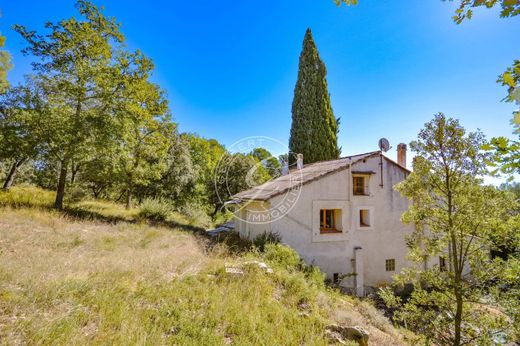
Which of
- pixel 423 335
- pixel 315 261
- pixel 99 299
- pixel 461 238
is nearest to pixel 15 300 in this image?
pixel 99 299

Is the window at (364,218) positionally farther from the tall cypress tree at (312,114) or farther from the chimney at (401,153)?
the tall cypress tree at (312,114)

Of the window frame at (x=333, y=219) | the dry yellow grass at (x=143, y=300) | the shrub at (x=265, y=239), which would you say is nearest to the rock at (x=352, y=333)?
the dry yellow grass at (x=143, y=300)

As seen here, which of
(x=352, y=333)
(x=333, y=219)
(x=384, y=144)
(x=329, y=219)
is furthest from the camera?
(x=384, y=144)

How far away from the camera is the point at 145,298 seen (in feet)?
13.6

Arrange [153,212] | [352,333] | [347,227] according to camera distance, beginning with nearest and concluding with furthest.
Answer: [352,333]
[347,227]
[153,212]

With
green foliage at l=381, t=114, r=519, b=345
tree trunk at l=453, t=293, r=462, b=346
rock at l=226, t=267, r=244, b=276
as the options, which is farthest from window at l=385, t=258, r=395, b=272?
rock at l=226, t=267, r=244, b=276

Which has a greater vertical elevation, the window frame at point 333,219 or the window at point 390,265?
the window frame at point 333,219

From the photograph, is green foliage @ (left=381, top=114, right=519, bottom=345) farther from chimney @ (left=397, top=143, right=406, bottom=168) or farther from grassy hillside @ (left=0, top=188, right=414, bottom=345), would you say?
chimney @ (left=397, top=143, right=406, bottom=168)

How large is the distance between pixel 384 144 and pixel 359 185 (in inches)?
99.6

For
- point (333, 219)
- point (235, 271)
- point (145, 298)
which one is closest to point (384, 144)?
point (333, 219)

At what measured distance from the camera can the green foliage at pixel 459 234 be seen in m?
4.02

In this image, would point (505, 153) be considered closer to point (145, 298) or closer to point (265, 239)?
point (145, 298)

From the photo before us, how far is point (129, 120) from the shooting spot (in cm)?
1174

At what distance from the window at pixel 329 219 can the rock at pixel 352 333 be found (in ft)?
22.0
